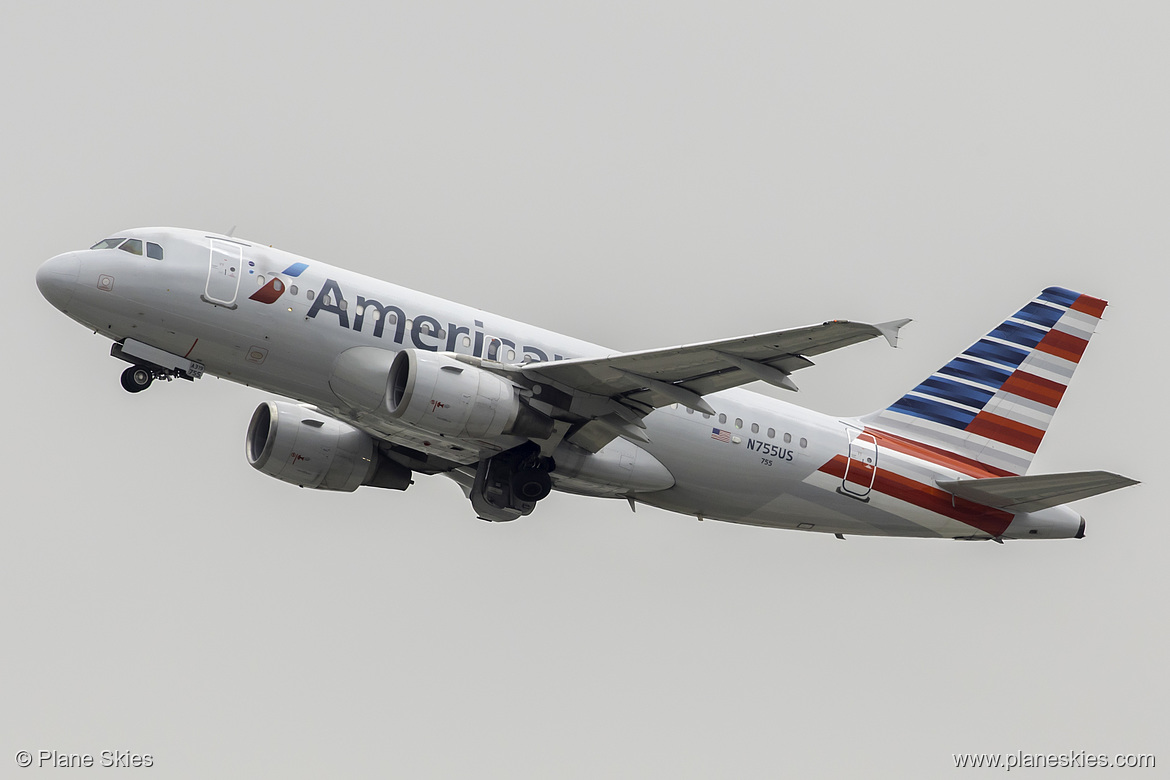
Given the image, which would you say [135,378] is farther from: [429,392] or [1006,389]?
[1006,389]

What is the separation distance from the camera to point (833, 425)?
32.0 metres

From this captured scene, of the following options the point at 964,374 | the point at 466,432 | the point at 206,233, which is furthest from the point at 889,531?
the point at 206,233

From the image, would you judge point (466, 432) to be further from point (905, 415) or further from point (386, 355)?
point (905, 415)

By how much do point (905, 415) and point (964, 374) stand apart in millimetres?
2289

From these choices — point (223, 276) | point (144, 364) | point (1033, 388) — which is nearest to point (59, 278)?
point (144, 364)

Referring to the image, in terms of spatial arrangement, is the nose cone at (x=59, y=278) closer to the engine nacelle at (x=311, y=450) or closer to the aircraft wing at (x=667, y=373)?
the engine nacelle at (x=311, y=450)

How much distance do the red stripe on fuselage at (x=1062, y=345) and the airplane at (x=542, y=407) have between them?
97cm

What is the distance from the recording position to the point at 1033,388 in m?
35.0

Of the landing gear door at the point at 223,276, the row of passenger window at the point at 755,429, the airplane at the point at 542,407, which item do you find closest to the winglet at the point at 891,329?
the airplane at the point at 542,407

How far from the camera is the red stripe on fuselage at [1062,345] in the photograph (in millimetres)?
35469

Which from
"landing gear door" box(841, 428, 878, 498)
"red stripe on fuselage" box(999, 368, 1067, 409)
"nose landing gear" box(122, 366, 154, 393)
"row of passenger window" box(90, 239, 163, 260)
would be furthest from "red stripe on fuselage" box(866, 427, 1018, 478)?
"row of passenger window" box(90, 239, 163, 260)

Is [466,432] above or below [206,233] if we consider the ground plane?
below

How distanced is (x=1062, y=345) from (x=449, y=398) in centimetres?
1753

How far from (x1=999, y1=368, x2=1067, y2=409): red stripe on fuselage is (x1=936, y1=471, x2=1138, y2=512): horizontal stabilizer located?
3.96 metres
